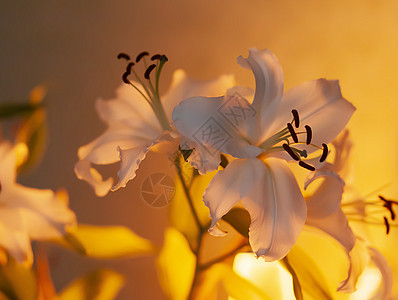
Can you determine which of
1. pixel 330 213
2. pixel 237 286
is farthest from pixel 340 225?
pixel 237 286

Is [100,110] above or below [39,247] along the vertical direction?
A: above

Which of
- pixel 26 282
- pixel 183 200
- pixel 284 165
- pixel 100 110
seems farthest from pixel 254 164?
pixel 26 282

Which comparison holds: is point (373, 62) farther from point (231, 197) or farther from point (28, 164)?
point (28, 164)

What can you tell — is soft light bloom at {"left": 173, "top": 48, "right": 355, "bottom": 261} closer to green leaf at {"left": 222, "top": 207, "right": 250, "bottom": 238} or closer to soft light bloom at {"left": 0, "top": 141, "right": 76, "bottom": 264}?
green leaf at {"left": 222, "top": 207, "right": 250, "bottom": 238}

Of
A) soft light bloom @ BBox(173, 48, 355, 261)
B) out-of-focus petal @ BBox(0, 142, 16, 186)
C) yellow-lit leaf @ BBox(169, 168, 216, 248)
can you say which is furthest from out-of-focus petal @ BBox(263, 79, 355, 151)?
out-of-focus petal @ BBox(0, 142, 16, 186)

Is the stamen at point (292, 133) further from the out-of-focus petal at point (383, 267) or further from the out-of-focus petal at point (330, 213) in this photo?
the out-of-focus petal at point (383, 267)

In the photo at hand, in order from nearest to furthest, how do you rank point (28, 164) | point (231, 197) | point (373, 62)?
1. point (231, 197)
2. point (373, 62)
3. point (28, 164)
